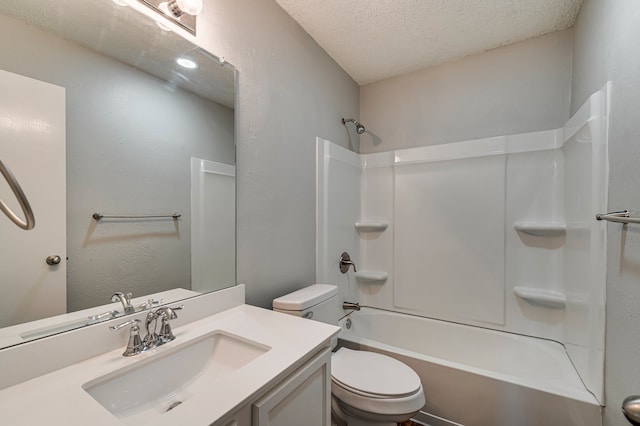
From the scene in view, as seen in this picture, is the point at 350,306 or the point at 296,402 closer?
the point at 296,402

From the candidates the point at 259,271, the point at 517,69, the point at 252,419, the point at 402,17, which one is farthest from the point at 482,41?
the point at 252,419

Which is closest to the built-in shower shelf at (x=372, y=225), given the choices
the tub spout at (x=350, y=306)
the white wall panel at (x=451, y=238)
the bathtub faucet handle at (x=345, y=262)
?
the white wall panel at (x=451, y=238)

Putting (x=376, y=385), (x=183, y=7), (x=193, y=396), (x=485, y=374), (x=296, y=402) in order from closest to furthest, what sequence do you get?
(x=193, y=396) < (x=296, y=402) < (x=183, y=7) < (x=376, y=385) < (x=485, y=374)

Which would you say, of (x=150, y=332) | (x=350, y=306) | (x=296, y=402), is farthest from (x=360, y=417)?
(x=150, y=332)

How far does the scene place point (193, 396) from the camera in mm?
725

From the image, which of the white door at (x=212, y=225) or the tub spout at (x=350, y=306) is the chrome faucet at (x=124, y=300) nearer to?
the white door at (x=212, y=225)

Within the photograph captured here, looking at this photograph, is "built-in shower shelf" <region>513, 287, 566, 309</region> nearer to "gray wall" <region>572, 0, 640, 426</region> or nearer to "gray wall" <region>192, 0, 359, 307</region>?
"gray wall" <region>572, 0, 640, 426</region>

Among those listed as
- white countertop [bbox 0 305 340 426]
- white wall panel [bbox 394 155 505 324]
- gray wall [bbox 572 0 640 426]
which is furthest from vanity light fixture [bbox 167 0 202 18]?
white wall panel [bbox 394 155 505 324]

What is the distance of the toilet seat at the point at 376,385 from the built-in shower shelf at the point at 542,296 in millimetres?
1049

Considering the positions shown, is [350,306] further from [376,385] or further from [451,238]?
[451,238]

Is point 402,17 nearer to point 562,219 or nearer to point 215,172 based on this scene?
point 215,172

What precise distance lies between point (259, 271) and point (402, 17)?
1.77m

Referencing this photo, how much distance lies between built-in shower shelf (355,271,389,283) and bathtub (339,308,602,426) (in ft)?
1.11

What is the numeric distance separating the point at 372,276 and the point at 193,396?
6.01 ft
